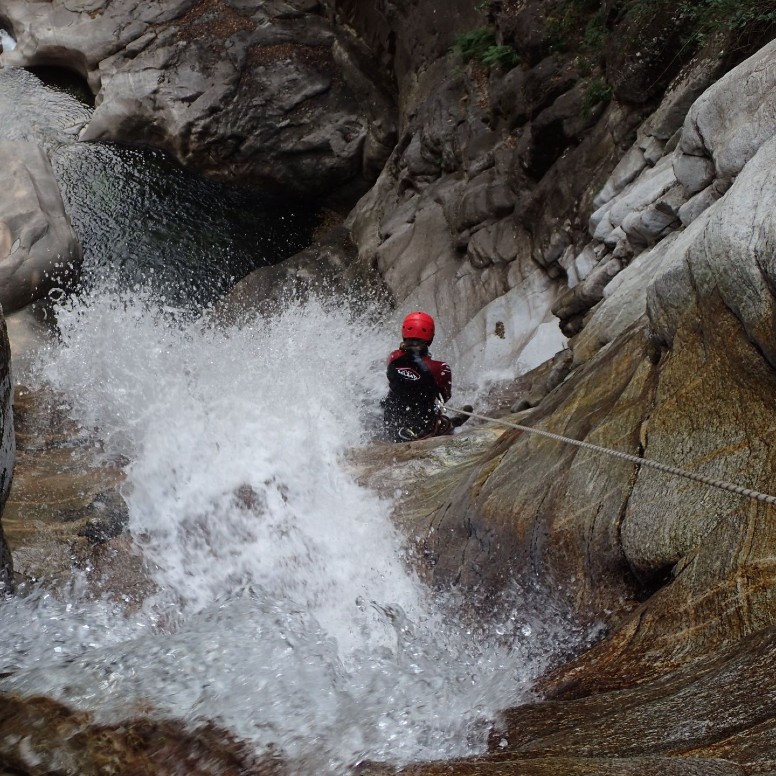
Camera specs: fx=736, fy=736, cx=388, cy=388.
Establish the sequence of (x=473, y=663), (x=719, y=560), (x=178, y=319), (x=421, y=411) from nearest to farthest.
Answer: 1. (x=719, y=560)
2. (x=473, y=663)
3. (x=421, y=411)
4. (x=178, y=319)

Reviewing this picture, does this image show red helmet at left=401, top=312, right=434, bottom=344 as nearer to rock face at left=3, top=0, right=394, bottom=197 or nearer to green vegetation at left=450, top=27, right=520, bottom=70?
green vegetation at left=450, top=27, right=520, bottom=70

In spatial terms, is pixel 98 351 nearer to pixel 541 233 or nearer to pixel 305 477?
pixel 305 477

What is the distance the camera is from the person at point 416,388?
304 inches

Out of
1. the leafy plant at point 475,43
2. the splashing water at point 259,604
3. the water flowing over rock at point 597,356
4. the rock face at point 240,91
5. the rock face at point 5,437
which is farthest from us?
the rock face at point 240,91

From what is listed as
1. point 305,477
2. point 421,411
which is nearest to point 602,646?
point 305,477

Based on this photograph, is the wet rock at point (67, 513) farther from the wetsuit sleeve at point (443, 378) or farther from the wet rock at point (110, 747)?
the wetsuit sleeve at point (443, 378)

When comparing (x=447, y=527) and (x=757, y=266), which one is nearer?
(x=757, y=266)

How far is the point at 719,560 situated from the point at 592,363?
8.56 feet

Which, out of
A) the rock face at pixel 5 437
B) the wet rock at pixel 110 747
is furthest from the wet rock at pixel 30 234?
the wet rock at pixel 110 747

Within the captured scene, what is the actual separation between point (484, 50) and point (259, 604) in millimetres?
11404

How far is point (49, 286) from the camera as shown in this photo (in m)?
11.8

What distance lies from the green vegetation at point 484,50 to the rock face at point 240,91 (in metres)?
3.13

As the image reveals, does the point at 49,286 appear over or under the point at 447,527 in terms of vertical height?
over

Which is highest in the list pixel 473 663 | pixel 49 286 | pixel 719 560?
pixel 49 286
